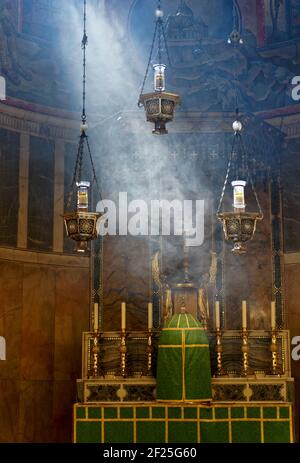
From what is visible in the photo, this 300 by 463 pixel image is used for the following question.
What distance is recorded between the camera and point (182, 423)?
11094 millimetres

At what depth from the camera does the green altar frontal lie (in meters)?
11.0

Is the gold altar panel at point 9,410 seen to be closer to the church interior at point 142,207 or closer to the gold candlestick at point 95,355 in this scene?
the church interior at point 142,207

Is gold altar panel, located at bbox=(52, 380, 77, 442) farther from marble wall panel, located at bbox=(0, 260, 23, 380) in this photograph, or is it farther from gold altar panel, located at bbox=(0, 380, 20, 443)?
marble wall panel, located at bbox=(0, 260, 23, 380)

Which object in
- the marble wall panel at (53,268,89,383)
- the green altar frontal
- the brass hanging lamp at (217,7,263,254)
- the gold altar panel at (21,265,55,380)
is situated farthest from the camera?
the marble wall panel at (53,268,89,383)

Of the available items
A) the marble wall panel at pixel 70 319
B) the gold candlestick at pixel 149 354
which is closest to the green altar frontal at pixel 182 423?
the gold candlestick at pixel 149 354

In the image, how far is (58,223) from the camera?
13.4 metres

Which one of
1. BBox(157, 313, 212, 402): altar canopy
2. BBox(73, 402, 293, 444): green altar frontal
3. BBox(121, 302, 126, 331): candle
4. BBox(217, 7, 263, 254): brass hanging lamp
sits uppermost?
BBox(217, 7, 263, 254): brass hanging lamp

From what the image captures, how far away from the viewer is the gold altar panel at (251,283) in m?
13.0

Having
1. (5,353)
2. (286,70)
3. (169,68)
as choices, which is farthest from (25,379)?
(286,70)

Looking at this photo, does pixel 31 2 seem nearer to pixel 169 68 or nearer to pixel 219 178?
pixel 169 68

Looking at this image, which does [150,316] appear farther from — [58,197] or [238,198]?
[58,197]

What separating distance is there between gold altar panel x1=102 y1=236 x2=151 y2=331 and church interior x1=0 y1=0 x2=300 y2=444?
2cm

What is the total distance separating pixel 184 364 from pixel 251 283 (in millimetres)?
2259

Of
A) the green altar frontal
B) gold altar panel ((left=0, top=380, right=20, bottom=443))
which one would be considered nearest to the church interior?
gold altar panel ((left=0, top=380, right=20, bottom=443))
